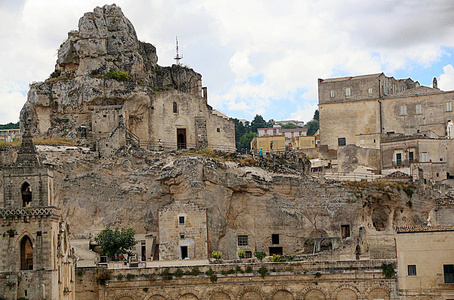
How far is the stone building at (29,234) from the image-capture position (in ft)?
Answer: 167

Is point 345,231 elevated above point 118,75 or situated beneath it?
situated beneath

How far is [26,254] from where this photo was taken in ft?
171

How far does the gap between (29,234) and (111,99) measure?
76.1 feet

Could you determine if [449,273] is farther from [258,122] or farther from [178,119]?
[258,122]

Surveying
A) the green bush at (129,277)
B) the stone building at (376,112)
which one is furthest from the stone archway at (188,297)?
the stone building at (376,112)

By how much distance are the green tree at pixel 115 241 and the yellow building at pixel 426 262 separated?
773 inches

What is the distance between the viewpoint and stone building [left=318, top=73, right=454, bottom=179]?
88.1 m

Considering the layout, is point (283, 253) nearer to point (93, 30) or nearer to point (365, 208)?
point (365, 208)

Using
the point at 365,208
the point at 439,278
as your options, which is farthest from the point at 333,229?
the point at 439,278

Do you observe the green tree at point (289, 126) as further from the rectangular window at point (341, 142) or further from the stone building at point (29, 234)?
the stone building at point (29, 234)

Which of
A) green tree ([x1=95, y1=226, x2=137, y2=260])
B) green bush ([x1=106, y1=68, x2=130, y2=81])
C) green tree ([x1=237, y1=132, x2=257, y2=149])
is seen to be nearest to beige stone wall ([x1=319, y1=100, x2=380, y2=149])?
green bush ([x1=106, y1=68, x2=130, y2=81])

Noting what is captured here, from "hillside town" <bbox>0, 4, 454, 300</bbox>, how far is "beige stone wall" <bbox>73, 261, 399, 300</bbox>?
Result: 0.25ft

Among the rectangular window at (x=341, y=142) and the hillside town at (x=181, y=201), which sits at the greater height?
the rectangular window at (x=341, y=142)

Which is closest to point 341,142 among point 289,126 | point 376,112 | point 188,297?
point 376,112
